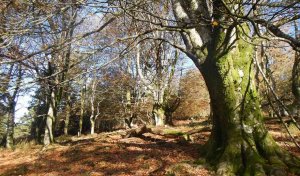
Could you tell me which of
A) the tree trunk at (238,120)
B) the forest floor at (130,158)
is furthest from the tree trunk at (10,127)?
the tree trunk at (238,120)

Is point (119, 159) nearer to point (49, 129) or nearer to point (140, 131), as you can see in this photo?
point (140, 131)

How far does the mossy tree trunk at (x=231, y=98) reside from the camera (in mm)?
7934

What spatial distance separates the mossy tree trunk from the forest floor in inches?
32.7

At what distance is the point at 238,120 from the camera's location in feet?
26.8

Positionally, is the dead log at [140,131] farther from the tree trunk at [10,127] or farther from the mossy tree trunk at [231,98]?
the tree trunk at [10,127]

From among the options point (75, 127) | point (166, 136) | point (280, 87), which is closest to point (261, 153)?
point (166, 136)

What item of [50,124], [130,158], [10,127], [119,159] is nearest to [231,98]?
[130,158]

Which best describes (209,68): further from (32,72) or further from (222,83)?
(32,72)

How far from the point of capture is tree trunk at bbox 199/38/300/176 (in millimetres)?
7914

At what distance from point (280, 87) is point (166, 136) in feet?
76.8

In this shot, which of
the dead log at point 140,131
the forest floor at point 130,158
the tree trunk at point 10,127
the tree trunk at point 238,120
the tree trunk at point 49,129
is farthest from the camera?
the tree trunk at point 10,127

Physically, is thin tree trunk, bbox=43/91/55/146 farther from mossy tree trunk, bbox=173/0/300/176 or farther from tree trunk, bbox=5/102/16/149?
mossy tree trunk, bbox=173/0/300/176

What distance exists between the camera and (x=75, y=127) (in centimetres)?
3959

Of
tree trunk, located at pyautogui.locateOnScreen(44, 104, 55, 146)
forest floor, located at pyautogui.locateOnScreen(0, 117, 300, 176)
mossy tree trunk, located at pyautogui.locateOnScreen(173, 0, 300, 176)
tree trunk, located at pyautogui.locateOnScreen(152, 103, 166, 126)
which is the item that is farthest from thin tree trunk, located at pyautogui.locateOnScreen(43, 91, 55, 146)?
mossy tree trunk, located at pyautogui.locateOnScreen(173, 0, 300, 176)
